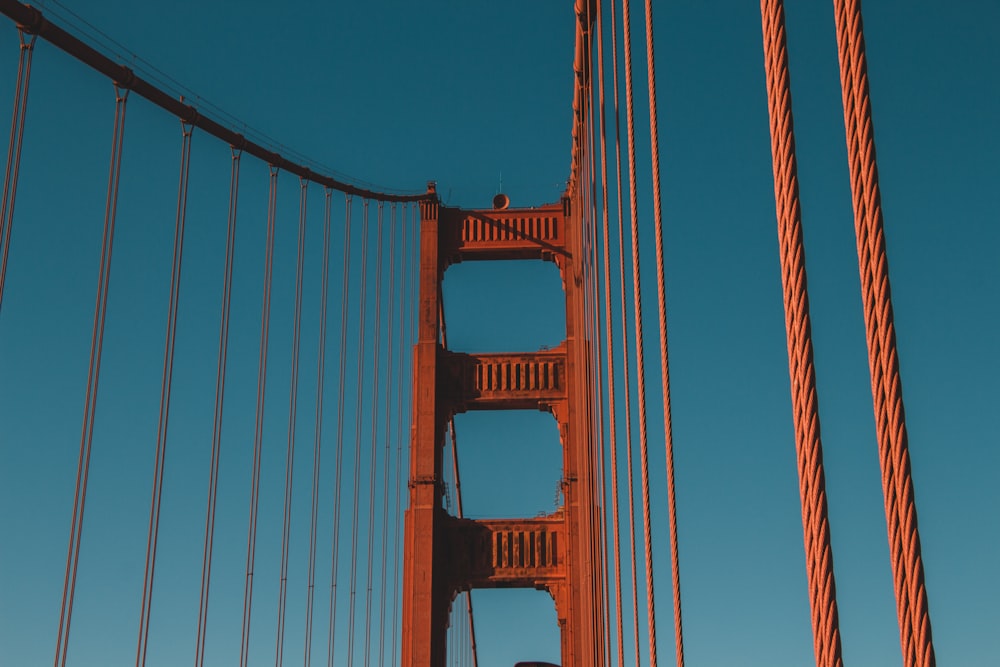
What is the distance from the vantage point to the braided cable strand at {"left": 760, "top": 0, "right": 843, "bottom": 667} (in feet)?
10.6

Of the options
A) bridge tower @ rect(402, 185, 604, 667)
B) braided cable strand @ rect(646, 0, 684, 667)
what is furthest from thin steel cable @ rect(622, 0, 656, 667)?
bridge tower @ rect(402, 185, 604, 667)

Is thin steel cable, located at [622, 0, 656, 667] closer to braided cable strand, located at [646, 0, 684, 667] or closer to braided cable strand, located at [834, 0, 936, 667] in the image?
braided cable strand, located at [646, 0, 684, 667]

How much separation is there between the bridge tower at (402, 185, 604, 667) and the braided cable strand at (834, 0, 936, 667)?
50.3ft

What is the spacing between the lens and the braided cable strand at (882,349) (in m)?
2.88

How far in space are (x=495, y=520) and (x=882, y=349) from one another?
17.7m

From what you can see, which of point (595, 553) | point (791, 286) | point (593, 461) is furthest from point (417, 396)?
point (791, 286)

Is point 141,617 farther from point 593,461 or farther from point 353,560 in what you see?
point 353,560

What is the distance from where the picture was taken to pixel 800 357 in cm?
342

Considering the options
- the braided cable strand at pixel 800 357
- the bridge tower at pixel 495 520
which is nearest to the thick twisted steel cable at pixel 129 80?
the bridge tower at pixel 495 520

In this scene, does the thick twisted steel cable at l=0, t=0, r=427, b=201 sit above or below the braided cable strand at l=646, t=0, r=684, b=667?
above

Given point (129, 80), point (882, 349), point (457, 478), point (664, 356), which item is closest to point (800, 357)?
point (882, 349)

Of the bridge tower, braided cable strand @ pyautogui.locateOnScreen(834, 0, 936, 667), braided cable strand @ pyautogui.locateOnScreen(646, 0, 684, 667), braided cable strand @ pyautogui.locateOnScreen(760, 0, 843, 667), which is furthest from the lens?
the bridge tower

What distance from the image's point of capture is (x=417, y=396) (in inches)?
810

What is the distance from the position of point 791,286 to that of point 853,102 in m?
0.54
